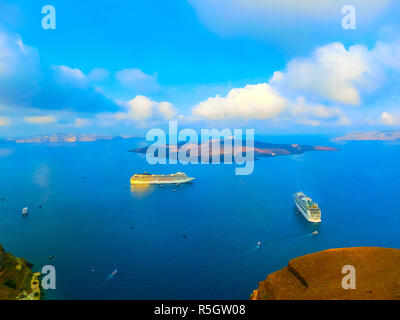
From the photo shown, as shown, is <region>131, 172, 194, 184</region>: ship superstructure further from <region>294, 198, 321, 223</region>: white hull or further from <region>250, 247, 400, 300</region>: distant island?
<region>250, 247, 400, 300</region>: distant island

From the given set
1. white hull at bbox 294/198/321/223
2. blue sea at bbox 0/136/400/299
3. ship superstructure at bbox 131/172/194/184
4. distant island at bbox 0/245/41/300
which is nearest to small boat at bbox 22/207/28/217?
blue sea at bbox 0/136/400/299

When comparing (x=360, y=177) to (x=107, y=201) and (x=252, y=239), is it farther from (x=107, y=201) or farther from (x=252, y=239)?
(x=107, y=201)

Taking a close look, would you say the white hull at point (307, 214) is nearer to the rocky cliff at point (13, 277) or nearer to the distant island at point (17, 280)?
the distant island at point (17, 280)

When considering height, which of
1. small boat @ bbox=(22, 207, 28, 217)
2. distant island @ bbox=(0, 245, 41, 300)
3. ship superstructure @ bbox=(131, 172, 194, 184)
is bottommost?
distant island @ bbox=(0, 245, 41, 300)

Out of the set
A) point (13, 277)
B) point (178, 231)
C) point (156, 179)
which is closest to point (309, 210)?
point (178, 231)

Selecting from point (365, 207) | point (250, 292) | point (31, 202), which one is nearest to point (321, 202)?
point (365, 207)

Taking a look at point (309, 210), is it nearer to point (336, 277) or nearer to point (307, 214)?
point (307, 214)
